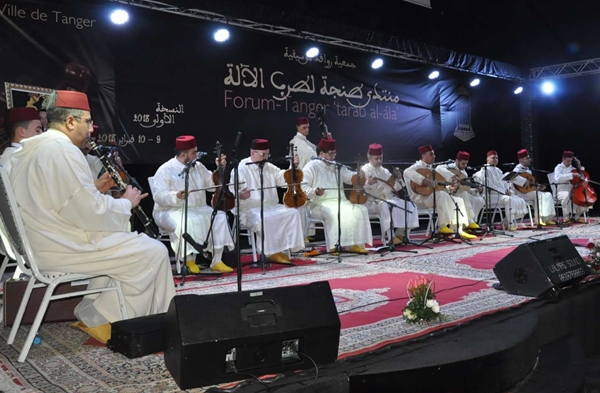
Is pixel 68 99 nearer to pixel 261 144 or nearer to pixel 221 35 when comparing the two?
pixel 261 144

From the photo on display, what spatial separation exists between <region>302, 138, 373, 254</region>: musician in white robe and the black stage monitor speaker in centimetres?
450

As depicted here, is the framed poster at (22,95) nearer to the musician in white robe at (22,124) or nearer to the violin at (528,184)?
the musician in white robe at (22,124)

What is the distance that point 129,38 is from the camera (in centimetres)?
696

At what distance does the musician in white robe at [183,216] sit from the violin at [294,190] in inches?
35.6

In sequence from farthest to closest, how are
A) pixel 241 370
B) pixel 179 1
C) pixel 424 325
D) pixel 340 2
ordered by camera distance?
pixel 340 2 < pixel 179 1 < pixel 424 325 < pixel 241 370

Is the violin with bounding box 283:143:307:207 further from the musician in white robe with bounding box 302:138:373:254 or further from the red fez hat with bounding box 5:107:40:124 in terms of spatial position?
the red fez hat with bounding box 5:107:40:124

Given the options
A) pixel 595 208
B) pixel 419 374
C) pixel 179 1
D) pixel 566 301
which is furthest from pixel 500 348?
pixel 595 208

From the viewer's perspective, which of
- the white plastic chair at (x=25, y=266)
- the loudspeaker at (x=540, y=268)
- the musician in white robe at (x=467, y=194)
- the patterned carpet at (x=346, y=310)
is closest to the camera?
the patterned carpet at (x=346, y=310)

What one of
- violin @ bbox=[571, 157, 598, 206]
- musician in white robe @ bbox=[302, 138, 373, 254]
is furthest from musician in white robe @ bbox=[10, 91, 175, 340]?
violin @ bbox=[571, 157, 598, 206]

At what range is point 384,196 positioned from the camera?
27.0ft

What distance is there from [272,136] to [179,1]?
2.50 metres

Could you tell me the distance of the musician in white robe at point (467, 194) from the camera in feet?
31.5

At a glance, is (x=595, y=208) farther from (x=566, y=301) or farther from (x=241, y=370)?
(x=241, y=370)

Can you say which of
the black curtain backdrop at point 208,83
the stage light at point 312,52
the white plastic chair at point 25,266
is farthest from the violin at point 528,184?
the white plastic chair at point 25,266
